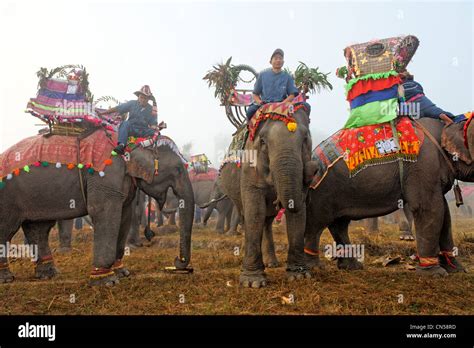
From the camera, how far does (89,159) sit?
757 cm

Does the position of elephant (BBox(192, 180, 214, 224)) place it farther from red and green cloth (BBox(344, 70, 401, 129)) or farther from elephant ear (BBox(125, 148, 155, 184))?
red and green cloth (BBox(344, 70, 401, 129))

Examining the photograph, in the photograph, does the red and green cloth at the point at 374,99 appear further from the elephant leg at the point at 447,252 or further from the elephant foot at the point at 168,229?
the elephant foot at the point at 168,229

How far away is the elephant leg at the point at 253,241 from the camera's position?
629 centimetres

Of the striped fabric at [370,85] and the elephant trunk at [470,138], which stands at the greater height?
the striped fabric at [370,85]

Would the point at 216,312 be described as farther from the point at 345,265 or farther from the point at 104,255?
the point at 345,265

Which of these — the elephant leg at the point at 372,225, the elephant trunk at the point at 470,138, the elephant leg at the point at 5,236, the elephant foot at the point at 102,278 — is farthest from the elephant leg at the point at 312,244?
the elephant leg at the point at 372,225

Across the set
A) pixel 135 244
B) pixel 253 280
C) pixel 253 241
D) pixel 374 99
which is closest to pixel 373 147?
pixel 374 99

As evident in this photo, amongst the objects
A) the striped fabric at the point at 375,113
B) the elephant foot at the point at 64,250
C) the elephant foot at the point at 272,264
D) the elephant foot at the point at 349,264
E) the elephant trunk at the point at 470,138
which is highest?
the striped fabric at the point at 375,113

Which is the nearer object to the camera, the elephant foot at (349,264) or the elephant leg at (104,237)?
the elephant leg at (104,237)

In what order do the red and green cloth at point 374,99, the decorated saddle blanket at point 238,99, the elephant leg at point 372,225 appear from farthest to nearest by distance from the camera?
the elephant leg at point 372,225
the decorated saddle blanket at point 238,99
the red and green cloth at point 374,99

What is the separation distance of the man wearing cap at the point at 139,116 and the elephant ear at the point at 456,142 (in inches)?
231

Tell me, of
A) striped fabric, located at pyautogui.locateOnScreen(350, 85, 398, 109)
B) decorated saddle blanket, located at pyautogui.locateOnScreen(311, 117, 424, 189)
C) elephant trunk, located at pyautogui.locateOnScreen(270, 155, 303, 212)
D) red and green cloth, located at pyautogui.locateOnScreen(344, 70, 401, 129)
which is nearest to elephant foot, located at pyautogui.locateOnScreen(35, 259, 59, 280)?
elephant trunk, located at pyautogui.locateOnScreen(270, 155, 303, 212)

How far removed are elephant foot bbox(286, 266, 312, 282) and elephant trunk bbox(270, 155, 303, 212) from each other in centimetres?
131
